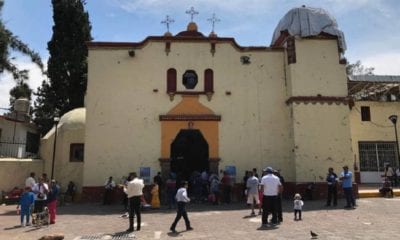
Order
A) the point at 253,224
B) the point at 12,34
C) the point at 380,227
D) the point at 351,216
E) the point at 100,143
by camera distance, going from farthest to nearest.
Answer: the point at 12,34, the point at 100,143, the point at 351,216, the point at 253,224, the point at 380,227

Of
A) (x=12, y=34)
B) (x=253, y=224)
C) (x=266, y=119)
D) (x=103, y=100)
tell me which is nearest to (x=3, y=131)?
(x=12, y=34)

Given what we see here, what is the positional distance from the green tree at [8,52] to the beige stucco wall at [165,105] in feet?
15.3

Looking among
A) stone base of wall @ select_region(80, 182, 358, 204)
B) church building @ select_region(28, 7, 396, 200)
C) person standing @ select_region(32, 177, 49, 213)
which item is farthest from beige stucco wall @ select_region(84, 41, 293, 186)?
person standing @ select_region(32, 177, 49, 213)

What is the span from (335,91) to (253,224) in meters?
9.83

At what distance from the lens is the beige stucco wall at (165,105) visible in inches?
741

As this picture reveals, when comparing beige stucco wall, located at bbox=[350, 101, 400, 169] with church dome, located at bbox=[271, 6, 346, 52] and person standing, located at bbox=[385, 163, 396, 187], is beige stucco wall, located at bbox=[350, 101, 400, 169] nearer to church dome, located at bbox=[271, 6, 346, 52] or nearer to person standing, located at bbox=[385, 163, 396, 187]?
person standing, located at bbox=[385, 163, 396, 187]

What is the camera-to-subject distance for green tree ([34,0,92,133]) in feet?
94.3

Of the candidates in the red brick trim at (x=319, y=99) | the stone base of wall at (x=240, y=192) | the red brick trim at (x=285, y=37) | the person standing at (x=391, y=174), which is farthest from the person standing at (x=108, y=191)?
the person standing at (x=391, y=174)

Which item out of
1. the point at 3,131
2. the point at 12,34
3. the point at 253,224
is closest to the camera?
the point at 253,224

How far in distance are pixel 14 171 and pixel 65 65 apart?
10.4 metres

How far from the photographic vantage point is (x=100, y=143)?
1877cm

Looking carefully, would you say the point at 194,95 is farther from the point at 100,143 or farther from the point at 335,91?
the point at 335,91

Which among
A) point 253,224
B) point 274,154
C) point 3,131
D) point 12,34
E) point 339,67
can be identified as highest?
point 12,34

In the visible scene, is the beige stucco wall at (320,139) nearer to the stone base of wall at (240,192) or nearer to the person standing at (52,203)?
the stone base of wall at (240,192)
